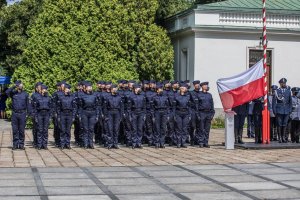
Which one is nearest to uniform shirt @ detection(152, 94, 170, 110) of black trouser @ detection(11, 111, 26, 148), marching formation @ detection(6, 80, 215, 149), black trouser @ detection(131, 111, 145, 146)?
marching formation @ detection(6, 80, 215, 149)

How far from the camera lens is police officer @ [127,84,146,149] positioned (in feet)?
58.7

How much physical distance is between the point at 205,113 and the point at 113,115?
2.87 metres

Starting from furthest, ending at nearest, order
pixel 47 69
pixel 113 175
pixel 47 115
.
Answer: pixel 47 69
pixel 47 115
pixel 113 175

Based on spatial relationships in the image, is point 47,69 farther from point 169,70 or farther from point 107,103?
point 107,103

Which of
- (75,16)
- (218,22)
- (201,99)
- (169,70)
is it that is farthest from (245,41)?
(201,99)

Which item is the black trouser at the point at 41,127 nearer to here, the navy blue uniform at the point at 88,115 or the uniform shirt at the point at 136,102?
the navy blue uniform at the point at 88,115

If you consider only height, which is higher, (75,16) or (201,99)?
(75,16)

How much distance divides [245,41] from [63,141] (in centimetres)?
1436

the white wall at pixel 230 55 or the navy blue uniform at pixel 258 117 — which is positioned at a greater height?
the white wall at pixel 230 55

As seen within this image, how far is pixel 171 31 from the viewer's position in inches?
1256

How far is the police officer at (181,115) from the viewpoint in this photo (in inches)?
708

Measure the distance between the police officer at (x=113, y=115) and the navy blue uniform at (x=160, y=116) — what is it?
1.11 meters

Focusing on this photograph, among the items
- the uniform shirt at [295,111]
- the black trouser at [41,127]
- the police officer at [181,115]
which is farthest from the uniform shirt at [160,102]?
the uniform shirt at [295,111]

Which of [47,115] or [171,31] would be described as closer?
[47,115]
